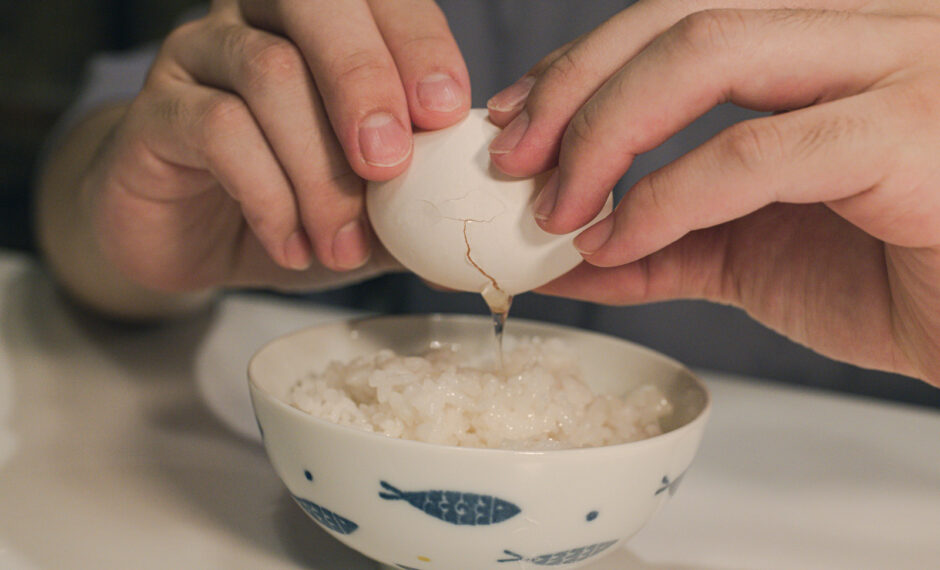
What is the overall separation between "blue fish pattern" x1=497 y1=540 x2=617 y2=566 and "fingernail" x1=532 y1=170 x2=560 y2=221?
26cm

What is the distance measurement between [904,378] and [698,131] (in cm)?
63

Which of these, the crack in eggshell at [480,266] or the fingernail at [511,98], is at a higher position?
the fingernail at [511,98]

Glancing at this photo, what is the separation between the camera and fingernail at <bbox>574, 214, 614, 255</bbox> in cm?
60

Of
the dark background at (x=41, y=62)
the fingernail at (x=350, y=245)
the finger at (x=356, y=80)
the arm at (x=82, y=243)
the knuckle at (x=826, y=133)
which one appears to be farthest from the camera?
the dark background at (x=41, y=62)

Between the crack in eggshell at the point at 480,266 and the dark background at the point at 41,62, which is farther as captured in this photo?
the dark background at the point at 41,62

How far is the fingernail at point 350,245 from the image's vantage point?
2.47ft

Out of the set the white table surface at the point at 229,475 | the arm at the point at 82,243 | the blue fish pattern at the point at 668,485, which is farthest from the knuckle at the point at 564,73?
the arm at the point at 82,243

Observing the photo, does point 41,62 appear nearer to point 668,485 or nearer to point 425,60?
point 425,60

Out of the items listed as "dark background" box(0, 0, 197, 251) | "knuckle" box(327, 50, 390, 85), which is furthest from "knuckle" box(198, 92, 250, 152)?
"dark background" box(0, 0, 197, 251)

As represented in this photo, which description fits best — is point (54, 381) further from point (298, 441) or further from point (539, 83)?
point (539, 83)

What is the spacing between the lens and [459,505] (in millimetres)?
521

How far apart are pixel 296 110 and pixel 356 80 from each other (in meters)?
0.09

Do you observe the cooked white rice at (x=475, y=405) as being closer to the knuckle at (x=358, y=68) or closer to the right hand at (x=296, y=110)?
the right hand at (x=296, y=110)

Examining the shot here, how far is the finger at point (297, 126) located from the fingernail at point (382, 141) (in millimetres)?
94
